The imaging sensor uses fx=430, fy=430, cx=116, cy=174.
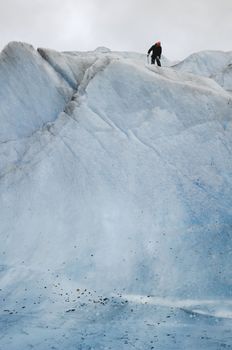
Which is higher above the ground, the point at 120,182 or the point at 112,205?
the point at 120,182

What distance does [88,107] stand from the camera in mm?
18594

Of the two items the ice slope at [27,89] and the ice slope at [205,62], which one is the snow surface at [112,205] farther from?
the ice slope at [205,62]

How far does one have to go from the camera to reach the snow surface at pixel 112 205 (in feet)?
40.2

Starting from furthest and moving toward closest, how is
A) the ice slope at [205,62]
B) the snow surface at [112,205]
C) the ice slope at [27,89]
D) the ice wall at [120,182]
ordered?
1. the ice slope at [205,62]
2. the ice slope at [27,89]
3. the ice wall at [120,182]
4. the snow surface at [112,205]

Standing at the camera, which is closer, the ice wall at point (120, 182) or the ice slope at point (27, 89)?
the ice wall at point (120, 182)

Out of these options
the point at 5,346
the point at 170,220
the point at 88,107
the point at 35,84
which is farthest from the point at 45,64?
the point at 5,346

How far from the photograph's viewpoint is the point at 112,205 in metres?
16.3

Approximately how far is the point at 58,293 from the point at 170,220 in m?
4.85

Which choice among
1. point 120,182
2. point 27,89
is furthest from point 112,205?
point 27,89

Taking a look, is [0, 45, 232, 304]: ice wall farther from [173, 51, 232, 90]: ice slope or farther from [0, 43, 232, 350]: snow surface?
[173, 51, 232, 90]: ice slope

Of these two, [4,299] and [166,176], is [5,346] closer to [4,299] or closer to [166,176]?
[4,299]

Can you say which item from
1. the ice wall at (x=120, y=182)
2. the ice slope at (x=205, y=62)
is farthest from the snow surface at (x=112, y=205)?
the ice slope at (x=205, y=62)

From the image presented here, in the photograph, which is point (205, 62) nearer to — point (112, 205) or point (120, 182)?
point (120, 182)

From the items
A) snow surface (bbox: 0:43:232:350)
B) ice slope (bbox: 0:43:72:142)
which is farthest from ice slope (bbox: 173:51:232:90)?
snow surface (bbox: 0:43:232:350)
